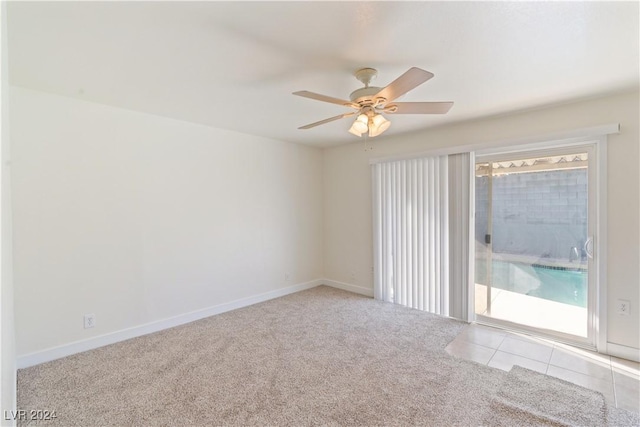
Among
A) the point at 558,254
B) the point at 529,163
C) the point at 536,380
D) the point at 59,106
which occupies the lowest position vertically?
the point at 536,380

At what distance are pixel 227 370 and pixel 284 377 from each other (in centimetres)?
49

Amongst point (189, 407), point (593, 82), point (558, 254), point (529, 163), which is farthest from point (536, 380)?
point (189, 407)

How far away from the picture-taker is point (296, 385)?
2254 millimetres

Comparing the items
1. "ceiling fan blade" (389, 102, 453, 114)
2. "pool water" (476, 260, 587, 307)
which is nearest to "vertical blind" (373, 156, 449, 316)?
"pool water" (476, 260, 587, 307)

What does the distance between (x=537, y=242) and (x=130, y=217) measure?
168 inches

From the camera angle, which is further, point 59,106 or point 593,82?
point 59,106

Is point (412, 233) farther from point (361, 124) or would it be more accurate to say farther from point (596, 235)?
point (361, 124)

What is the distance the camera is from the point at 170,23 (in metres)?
1.61

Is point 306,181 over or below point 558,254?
over

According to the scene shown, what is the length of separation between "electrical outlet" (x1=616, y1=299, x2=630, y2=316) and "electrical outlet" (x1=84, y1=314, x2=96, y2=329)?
4857mm

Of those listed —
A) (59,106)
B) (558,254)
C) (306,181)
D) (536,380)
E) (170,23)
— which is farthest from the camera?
(306,181)

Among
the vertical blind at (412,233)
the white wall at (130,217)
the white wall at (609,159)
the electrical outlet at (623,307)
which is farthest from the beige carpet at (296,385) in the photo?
the white wall at (609,159)

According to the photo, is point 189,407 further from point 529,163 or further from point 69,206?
point 529,163

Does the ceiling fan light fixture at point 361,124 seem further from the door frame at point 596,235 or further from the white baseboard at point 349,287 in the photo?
the white baseboard at point 349,287
